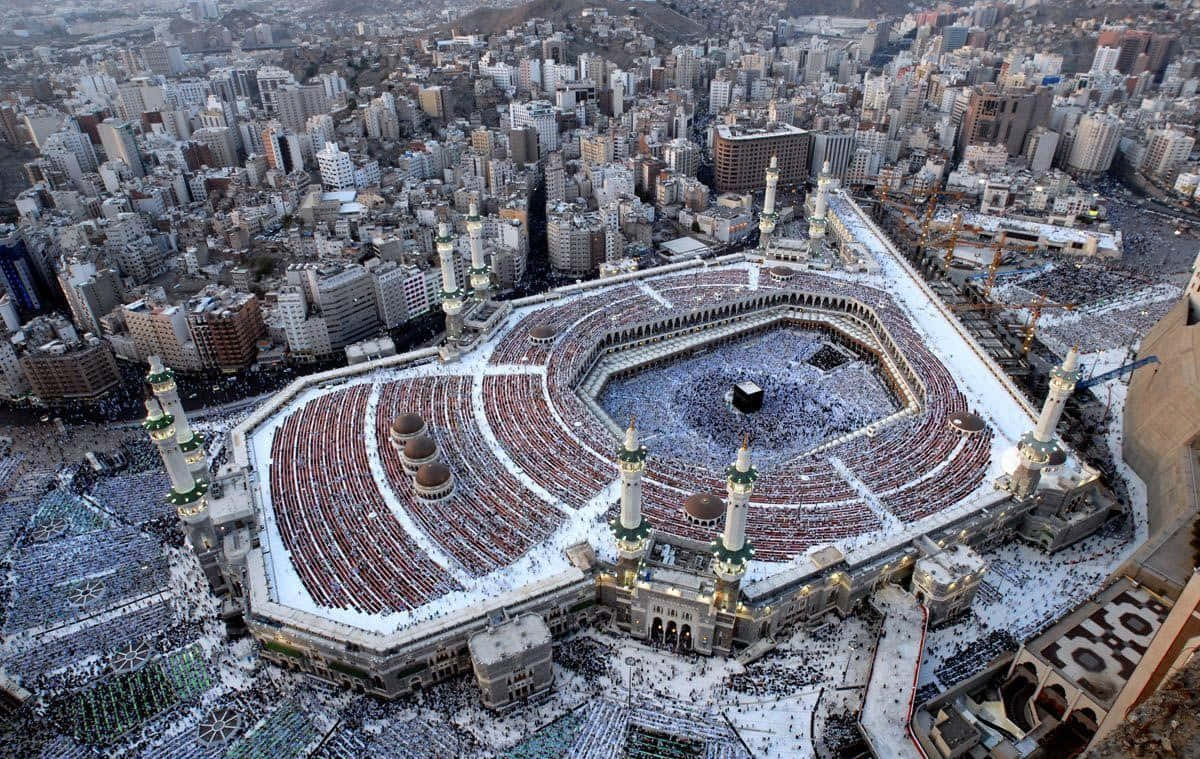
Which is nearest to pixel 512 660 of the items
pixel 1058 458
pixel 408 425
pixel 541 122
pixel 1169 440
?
pixel 408 425

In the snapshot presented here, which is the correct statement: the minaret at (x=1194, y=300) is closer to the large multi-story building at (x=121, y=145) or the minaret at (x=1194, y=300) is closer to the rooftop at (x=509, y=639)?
the rooftop at (x=509, y=639)

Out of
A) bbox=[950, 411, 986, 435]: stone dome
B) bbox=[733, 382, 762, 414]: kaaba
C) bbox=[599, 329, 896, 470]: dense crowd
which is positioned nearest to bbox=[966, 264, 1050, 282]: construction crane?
bbox=[599, 329, 896, 470]: dense crowd

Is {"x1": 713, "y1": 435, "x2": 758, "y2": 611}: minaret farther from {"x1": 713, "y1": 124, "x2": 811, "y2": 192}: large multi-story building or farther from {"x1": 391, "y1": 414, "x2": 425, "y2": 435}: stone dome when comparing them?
{"x1": 713, "y1": 124, "x2": 811, "y2": 192}: large multi-story building

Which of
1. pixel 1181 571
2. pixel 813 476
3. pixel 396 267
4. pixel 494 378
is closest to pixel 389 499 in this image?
pixel 494 378

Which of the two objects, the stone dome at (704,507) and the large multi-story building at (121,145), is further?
the large multi-story building at (121,145)

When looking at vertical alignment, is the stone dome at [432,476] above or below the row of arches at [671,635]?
above

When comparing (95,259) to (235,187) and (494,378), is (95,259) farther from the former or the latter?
(494,378)

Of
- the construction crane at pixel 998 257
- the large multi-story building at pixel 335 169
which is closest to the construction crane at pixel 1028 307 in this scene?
the construction crane at pixel 998 257

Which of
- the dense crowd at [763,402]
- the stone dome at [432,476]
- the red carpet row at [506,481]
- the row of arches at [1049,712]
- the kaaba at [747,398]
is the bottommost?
the dense crowd at [763,402]
